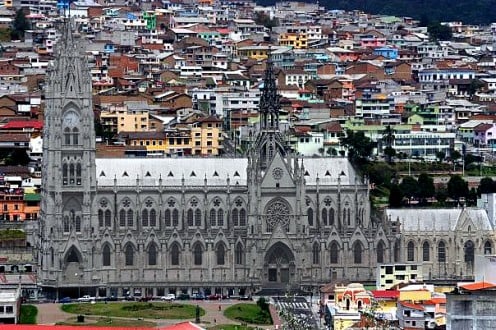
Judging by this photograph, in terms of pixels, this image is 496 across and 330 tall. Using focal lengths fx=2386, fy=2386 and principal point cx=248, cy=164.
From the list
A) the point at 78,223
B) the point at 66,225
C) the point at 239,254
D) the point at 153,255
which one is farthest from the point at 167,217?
the point at 66,225

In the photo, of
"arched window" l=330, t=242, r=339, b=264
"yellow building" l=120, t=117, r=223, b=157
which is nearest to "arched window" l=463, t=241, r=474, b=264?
"arched window" l=330, t=242, r=339, b=264

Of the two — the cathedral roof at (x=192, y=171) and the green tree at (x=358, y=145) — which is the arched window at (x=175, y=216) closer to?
the cathedral roof at (x=192, y=171)

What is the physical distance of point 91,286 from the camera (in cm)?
14062

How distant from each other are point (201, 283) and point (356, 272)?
9406 millimetres

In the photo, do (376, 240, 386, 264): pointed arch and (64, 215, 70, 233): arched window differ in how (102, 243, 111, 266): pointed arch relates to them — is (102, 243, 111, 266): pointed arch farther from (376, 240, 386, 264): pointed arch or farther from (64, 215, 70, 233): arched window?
(376, 240, 386, 264): pointed arch

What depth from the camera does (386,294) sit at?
131000mm

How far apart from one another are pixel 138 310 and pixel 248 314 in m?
6.25

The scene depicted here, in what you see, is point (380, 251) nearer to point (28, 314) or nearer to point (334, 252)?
point (334, 252)

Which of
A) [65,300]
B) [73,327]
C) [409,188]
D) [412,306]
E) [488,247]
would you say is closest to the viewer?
[73,327]

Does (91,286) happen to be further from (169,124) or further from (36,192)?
(169,124)

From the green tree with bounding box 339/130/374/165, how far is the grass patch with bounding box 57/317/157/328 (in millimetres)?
52117

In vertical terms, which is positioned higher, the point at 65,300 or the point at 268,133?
the point at 268,133

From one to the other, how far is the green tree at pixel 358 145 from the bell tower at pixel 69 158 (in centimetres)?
4081

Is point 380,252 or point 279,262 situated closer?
point 279,262
